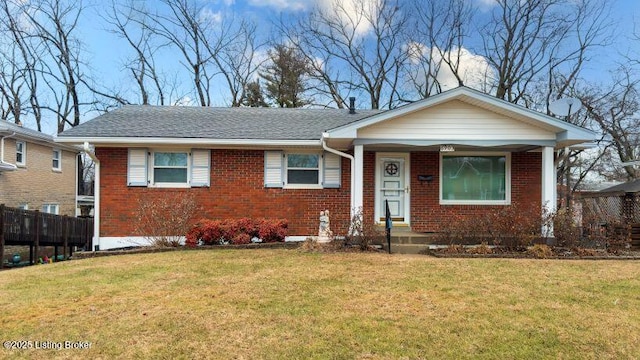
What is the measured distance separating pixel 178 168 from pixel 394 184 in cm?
619

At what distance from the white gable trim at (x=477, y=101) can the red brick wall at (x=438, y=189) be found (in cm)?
189

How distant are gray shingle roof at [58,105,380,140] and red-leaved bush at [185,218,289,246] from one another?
2.33 m

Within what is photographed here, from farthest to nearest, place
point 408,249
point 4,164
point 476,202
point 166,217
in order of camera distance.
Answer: point 4,164, point 476,202, point 166,217, point 408,249

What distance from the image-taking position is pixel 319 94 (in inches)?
1072

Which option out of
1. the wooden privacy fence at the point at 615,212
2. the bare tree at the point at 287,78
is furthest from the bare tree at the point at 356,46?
the wooden privacy fence at the point at 615,212

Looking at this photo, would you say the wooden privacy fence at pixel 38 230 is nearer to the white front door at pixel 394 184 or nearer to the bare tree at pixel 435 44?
the white front door at pixel 394 184

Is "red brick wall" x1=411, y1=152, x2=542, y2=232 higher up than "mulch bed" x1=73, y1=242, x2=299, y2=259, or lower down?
higher up

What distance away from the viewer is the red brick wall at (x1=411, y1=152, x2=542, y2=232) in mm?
11500

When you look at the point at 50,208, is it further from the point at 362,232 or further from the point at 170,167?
the point at 362,232

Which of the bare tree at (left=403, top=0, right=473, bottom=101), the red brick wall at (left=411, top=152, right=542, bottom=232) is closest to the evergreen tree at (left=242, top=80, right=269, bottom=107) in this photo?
the bare tree at (left=403, top=0, right=473, bottom=101)

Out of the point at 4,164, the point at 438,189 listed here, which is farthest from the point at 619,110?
the point at 4,164

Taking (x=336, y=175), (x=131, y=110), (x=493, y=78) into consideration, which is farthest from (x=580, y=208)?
(x=493, y=78)

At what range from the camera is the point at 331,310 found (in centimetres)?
480

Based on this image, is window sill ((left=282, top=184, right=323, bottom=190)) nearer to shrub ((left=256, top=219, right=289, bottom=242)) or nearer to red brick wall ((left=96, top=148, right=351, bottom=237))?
red brick wall ((left=96, top=148, right=351, bottom=237))
